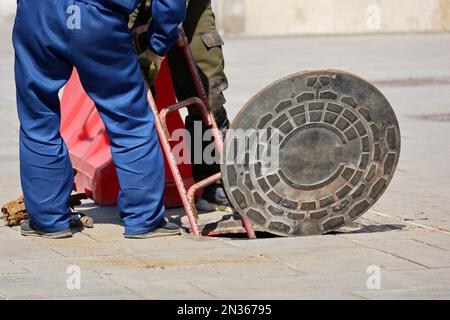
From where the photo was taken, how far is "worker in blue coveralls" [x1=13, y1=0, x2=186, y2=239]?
6543 mm

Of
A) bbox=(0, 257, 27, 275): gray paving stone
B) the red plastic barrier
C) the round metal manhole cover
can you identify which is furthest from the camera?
the red plastic barrier

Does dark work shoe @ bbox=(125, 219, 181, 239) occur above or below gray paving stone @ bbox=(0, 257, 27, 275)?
above

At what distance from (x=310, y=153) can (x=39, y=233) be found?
155 centimetres

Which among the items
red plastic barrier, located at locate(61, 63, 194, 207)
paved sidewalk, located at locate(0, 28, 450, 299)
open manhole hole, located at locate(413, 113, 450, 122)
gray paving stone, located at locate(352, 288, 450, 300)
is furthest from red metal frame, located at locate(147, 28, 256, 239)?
open manhole hole, located at locate(413, 113, 450, 122)

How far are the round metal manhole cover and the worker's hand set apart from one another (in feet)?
2.16

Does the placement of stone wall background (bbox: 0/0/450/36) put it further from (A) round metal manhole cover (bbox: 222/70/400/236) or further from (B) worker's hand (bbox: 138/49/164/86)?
(A) round metal manhole cover (bbox: 222/70/400/236)

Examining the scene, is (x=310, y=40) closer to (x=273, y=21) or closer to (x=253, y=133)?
(x=273, y=21)

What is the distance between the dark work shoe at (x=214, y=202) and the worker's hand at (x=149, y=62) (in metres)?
1.12

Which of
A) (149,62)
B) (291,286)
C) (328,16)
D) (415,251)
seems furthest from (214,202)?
(328,16)

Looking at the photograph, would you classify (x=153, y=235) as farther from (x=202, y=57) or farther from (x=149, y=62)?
(x=202, y=57)

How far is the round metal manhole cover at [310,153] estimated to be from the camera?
6.66 m

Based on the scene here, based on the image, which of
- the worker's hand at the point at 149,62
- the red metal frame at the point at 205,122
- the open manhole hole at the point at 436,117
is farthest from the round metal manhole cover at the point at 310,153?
the open manhole hole at the point at 436,117

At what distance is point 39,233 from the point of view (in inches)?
275
